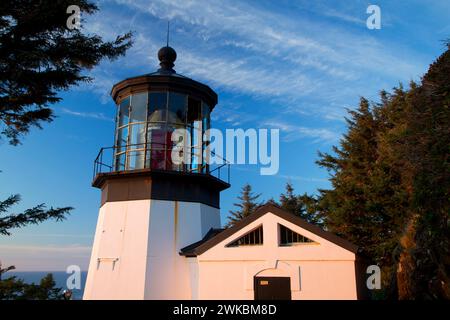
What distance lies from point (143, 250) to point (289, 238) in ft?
16.0

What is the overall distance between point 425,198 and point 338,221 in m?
12.0

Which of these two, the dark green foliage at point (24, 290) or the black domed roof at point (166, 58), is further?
the dark green foliage at point (24, 290)

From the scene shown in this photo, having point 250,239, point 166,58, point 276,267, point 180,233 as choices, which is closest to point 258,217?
point 250,239

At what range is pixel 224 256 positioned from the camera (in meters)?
11.9

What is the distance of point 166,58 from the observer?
583 inches

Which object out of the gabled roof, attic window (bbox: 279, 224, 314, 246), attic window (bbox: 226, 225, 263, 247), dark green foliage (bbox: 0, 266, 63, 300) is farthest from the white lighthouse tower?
dark green foliage (bbox: 0, 266, 63, 300)

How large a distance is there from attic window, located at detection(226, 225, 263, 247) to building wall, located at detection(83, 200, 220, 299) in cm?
200

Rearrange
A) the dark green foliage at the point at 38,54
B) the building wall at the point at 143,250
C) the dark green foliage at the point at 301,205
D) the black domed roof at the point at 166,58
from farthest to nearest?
the dark green foliage at the point at 301,205
the black domed roof at the point at 166,58
the building wall at the point at 143,250
the dark green foliage at the point at 38,54

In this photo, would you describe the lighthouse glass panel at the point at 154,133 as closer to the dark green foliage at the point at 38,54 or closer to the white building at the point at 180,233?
the white building at the point at 180,233

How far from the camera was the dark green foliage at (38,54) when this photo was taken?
7.75m

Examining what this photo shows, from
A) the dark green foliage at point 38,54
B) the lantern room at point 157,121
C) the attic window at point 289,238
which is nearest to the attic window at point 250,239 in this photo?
the attic window at point 289,238

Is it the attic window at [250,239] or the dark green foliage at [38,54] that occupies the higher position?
the dark green foliage at [38,54]

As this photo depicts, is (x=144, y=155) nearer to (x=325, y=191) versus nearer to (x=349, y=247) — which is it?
(x=349, y=247)

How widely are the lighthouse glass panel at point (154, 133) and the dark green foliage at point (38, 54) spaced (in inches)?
168
